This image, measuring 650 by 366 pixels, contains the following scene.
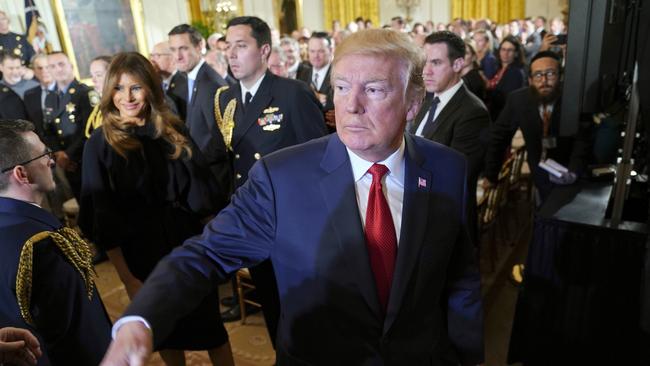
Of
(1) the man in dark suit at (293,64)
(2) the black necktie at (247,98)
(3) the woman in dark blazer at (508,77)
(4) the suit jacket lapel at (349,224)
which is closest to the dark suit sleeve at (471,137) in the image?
(2) the black necktie at (247,98)

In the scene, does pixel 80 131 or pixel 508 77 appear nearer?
pixel 80 131

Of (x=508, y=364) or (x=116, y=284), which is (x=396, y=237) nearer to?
(x=508, y=364)

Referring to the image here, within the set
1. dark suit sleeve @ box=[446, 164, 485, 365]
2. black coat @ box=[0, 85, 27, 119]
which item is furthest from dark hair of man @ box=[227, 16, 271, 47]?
black coat @ box=[0, 85, 27, 119]

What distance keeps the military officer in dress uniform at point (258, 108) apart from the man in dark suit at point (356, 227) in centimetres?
143

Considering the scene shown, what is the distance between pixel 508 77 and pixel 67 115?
5.12m

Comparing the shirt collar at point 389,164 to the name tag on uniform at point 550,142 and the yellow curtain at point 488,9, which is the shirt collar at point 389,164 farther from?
the yellow curtain at point 488,9

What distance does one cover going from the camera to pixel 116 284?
4125 millimetres

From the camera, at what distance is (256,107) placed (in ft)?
8.89

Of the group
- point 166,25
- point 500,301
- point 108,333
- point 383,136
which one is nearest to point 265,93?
point 108,333

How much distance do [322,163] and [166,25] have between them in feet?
31.7

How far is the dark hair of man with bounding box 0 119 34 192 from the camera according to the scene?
1.67 metres

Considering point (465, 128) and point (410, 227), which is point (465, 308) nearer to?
point (410, 227)

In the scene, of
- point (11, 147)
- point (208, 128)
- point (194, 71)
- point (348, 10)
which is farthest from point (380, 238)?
point (348, 10)

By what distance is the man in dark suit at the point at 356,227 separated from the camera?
3.80 ft
